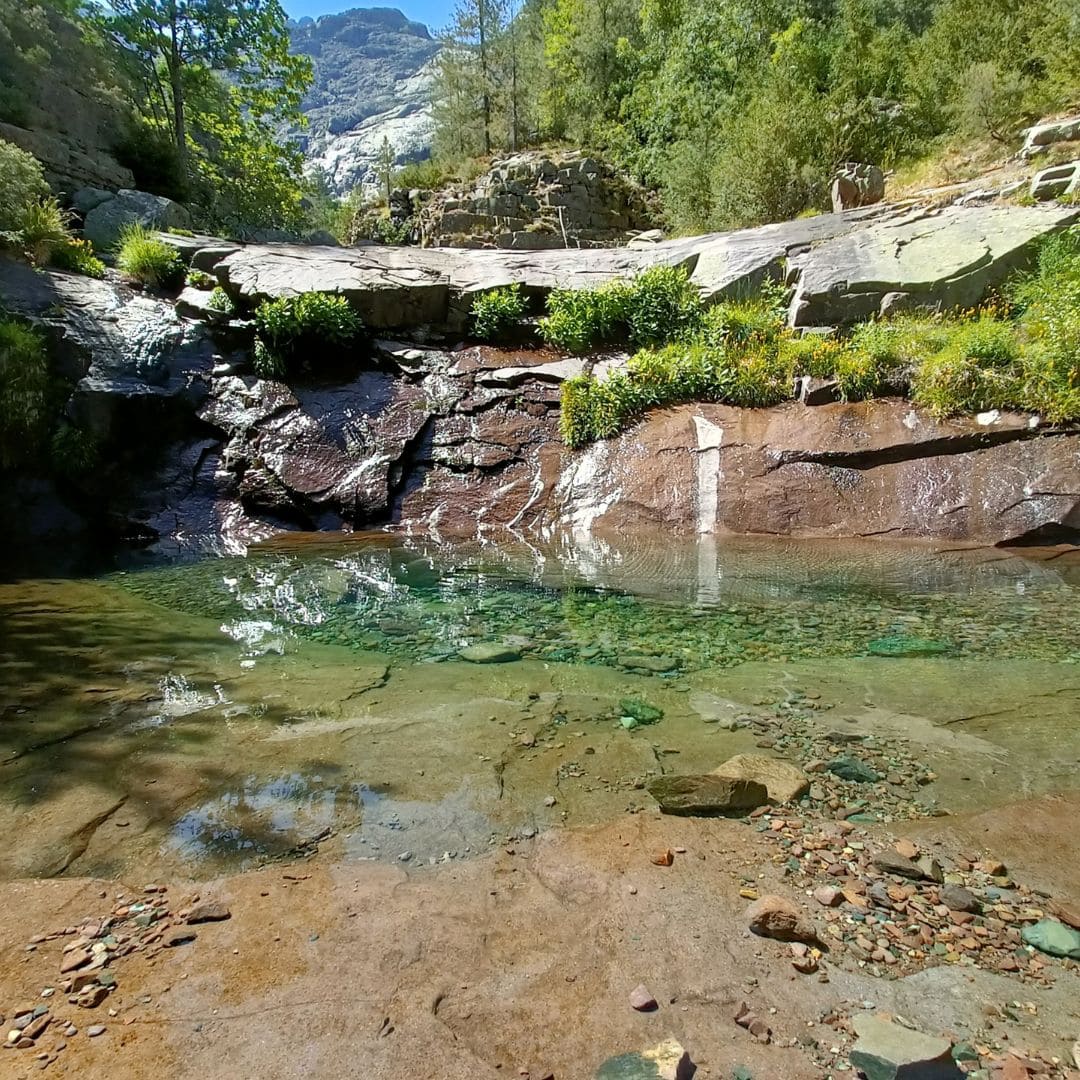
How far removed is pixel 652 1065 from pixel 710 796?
3.59 ft

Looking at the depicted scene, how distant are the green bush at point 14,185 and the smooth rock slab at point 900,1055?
12631 millimetres

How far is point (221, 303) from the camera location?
998 cm

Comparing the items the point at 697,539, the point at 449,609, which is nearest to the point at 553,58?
the point at 697,539

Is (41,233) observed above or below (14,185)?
below

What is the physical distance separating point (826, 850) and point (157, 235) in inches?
505

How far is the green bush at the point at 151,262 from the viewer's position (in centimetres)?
1018

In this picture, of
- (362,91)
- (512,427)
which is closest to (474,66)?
(512,427)

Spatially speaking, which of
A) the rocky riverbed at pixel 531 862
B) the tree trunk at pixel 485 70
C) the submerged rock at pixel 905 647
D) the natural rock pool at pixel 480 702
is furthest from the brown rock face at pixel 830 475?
the tree trunk at pixel 485 70

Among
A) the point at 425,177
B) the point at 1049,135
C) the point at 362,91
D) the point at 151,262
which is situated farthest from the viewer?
the point at 362,91

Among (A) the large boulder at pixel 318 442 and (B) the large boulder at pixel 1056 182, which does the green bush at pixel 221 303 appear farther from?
(B) the large boulder at pixel 1056 182

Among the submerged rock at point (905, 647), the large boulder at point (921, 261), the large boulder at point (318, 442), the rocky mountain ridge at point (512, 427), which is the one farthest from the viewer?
the large boulder at point (921, 261)

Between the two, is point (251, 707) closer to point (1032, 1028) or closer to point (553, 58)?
point (1032, 1028)

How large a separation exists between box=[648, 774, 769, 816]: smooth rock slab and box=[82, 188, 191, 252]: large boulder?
42.8 feet

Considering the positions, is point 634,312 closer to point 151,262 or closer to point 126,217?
point 151,262
